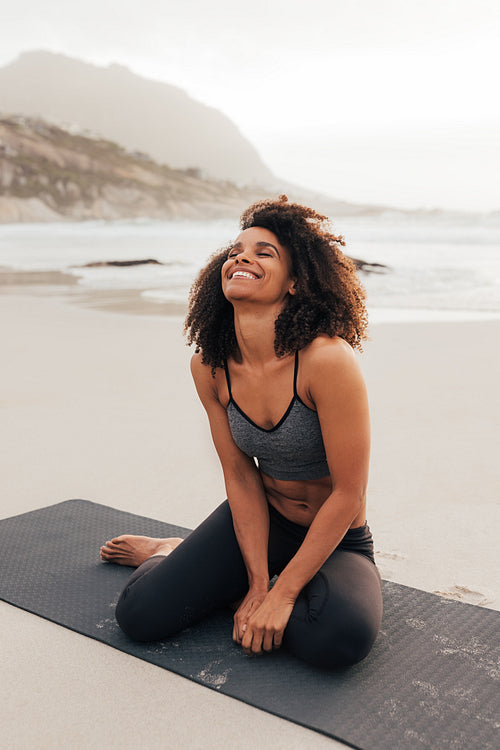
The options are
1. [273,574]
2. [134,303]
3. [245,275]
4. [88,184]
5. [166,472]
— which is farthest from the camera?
[88,184]

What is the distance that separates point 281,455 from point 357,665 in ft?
1.81

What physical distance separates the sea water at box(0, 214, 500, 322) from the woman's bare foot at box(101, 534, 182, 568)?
98 cm

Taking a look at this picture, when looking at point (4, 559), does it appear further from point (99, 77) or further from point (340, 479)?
point (99, 77)

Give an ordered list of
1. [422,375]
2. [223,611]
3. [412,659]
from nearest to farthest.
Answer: [412,659], [223,611], [422,375]

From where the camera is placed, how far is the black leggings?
1.81m

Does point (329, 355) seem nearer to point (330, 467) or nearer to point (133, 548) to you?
point (330, 467)

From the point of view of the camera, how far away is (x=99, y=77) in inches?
3878

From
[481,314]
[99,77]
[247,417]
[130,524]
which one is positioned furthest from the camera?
[99,77]

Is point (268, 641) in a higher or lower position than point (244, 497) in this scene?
lower

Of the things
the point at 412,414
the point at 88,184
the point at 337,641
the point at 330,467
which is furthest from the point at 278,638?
the point at 88,184

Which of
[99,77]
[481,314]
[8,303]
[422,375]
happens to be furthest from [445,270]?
[99,77]

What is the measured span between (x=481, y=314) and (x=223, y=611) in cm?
725

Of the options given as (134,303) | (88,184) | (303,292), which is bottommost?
(134,303)

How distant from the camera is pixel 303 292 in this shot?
196 cm
